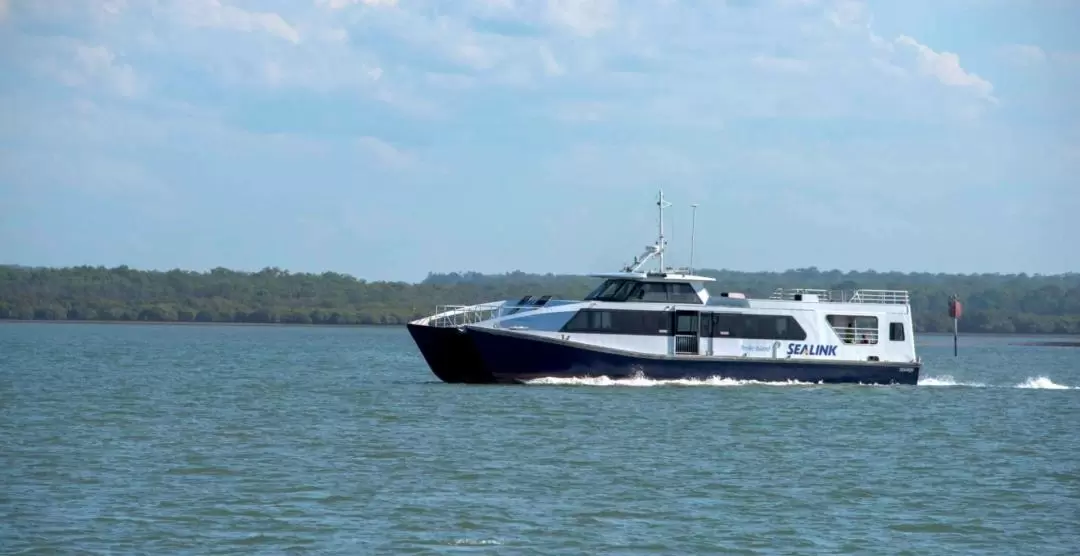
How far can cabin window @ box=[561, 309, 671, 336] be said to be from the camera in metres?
42.2

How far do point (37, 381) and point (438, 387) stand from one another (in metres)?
14.5

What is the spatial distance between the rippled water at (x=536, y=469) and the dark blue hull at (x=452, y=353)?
2.26 feet

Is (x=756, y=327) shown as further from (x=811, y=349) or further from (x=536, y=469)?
(x=536, y=469)

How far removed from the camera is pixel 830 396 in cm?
4281

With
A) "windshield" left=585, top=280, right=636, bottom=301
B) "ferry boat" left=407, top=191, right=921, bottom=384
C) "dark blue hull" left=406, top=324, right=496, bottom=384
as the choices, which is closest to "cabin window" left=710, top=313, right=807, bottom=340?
"ferry boat" left=407, top=191, right=921, bottom=384

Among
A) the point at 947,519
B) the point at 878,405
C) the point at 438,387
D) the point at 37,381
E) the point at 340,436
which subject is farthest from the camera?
the point at 37,381

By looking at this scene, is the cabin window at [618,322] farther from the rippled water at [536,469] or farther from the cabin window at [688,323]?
the rippled water at [536,469]

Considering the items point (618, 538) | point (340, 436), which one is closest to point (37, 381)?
point (340, 436)

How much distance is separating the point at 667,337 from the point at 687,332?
2.21 ft

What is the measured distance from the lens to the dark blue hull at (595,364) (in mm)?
41719

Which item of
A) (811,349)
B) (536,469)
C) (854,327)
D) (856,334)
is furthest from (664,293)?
(536,469)

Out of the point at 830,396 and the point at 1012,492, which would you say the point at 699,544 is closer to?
the point at 1012,492

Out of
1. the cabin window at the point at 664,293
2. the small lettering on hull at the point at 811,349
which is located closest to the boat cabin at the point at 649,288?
the cabin window at the point at 664,293

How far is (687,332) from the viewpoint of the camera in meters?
43.2
